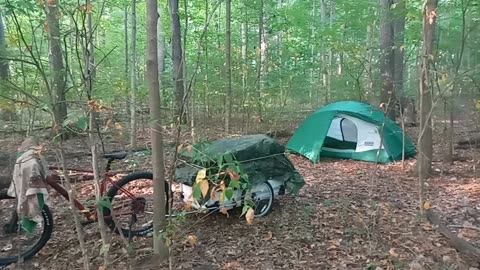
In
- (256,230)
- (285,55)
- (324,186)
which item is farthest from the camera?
(285,55)

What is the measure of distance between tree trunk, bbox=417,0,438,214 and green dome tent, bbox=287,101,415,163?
4.63 ft

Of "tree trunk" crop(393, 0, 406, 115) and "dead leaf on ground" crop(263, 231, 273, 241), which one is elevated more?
"tree trunk" crop(393, 0, 406, 115)

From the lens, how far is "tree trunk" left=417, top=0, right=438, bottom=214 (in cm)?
468

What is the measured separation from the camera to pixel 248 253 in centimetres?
401

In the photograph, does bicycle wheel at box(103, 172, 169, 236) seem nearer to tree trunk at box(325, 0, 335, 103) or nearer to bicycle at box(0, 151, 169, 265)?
bicycle at box(0, 151, 169, 265)

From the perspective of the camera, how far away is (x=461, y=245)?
13.1ft

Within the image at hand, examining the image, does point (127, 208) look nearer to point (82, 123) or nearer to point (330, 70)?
point (82, 123)

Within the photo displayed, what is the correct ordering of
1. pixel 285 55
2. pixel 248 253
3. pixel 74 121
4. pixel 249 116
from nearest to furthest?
pixel 74 121
pixel 248 253
pixel 249 116
pixel 285 55

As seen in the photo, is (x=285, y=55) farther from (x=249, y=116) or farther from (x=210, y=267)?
(x=210, y=267)

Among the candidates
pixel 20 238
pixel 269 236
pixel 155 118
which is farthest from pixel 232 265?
pixel 20 238

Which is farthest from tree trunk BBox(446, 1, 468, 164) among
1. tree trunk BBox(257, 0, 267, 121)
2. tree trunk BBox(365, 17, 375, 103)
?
tree trunk BBox(257, 0, 267, 121)

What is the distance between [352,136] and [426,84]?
12.4 feet

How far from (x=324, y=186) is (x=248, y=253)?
2.43m

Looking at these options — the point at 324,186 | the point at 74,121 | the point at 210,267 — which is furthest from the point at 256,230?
the point at 74,121
